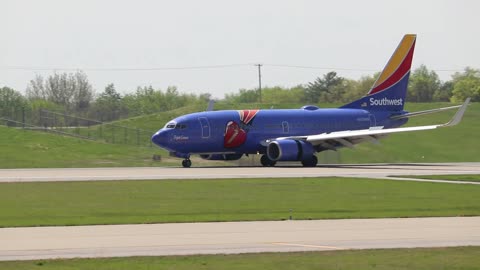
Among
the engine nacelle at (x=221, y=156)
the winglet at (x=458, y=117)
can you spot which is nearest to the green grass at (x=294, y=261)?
the winglet at (x=458, y=117)

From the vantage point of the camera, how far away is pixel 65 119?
113062mm

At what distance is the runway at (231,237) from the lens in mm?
23734

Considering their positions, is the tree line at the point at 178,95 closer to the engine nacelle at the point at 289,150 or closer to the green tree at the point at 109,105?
the green tree at the point at 109,105

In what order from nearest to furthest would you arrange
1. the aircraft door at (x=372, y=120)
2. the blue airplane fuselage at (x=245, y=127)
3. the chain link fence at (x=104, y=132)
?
1. the blue airplane fuselage at (x=245, y=127)
2. the aircraft door at (x=372, y=120)
3. the chain link fence at (x=104, y=132)

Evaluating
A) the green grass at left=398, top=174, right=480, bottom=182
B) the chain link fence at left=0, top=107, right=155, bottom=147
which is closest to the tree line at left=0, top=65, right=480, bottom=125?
the chain link fence at left=0, top=107, right=155, bottom=147

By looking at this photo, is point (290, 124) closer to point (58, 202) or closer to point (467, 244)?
point (58, 202)

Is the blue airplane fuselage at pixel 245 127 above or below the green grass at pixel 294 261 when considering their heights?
above

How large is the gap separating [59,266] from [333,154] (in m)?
62.3

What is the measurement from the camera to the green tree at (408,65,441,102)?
6501 inches

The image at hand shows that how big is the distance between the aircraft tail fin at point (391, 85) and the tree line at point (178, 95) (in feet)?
222

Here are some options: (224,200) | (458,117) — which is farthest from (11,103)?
(224,200)

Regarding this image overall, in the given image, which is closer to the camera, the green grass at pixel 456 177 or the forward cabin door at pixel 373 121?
the green grass at pixel 456 177

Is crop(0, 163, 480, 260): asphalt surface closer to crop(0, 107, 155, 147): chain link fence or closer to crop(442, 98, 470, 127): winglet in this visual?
crop(442, 98, 470, 127): winglet

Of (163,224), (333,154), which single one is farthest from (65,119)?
(163,224)
